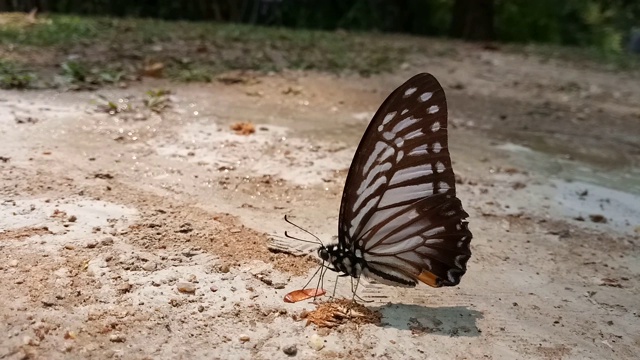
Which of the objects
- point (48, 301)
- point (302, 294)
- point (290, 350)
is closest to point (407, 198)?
point (302, 294)

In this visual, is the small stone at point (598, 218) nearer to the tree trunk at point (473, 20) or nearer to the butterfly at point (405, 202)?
the butterfly at point (405, 202)

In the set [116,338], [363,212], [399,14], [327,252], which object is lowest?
[116,338]

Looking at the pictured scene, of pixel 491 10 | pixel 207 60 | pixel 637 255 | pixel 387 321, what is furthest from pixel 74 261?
pixel 491 10

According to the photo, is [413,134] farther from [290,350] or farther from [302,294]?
[290,350]

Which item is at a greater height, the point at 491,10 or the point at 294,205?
the point at 491,10

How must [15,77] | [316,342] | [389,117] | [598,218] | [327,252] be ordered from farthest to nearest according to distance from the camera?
[15,77] < [598,218] < [327,252] < [389,117] < [316,342]

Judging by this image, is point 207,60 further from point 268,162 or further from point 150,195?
point 150,195

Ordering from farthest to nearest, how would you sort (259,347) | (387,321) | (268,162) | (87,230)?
(268,162)
(87,230)
(387,321)
(259,347)
